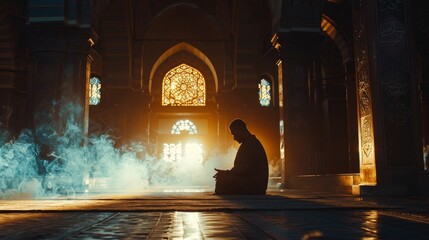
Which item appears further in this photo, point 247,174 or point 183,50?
point 183,50

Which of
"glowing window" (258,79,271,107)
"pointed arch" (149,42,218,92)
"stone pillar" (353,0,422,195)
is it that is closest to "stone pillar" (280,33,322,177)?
"stone pillar" (353,0,422,195)

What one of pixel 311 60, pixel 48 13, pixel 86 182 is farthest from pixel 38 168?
pixel 311 60

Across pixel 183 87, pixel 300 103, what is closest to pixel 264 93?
pixel 183 87

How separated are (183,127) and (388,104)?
1460 centimetres

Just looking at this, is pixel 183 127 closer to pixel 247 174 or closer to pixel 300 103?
pixel 300 103

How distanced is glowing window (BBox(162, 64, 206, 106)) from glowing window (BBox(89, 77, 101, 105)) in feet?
9.29

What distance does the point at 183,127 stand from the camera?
20.8 m

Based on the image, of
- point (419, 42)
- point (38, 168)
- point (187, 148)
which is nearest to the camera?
point (38, 168)

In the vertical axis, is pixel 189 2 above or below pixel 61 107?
above

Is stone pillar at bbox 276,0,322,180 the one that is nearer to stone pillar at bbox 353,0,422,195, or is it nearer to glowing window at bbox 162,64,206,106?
stone pillar at bbox 353,0,422,195

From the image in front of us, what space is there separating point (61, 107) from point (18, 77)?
6043 millimetres

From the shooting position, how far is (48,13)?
9039 mm

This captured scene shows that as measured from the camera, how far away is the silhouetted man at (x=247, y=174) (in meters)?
6.82

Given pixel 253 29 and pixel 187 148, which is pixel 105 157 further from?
pixel 253 29
